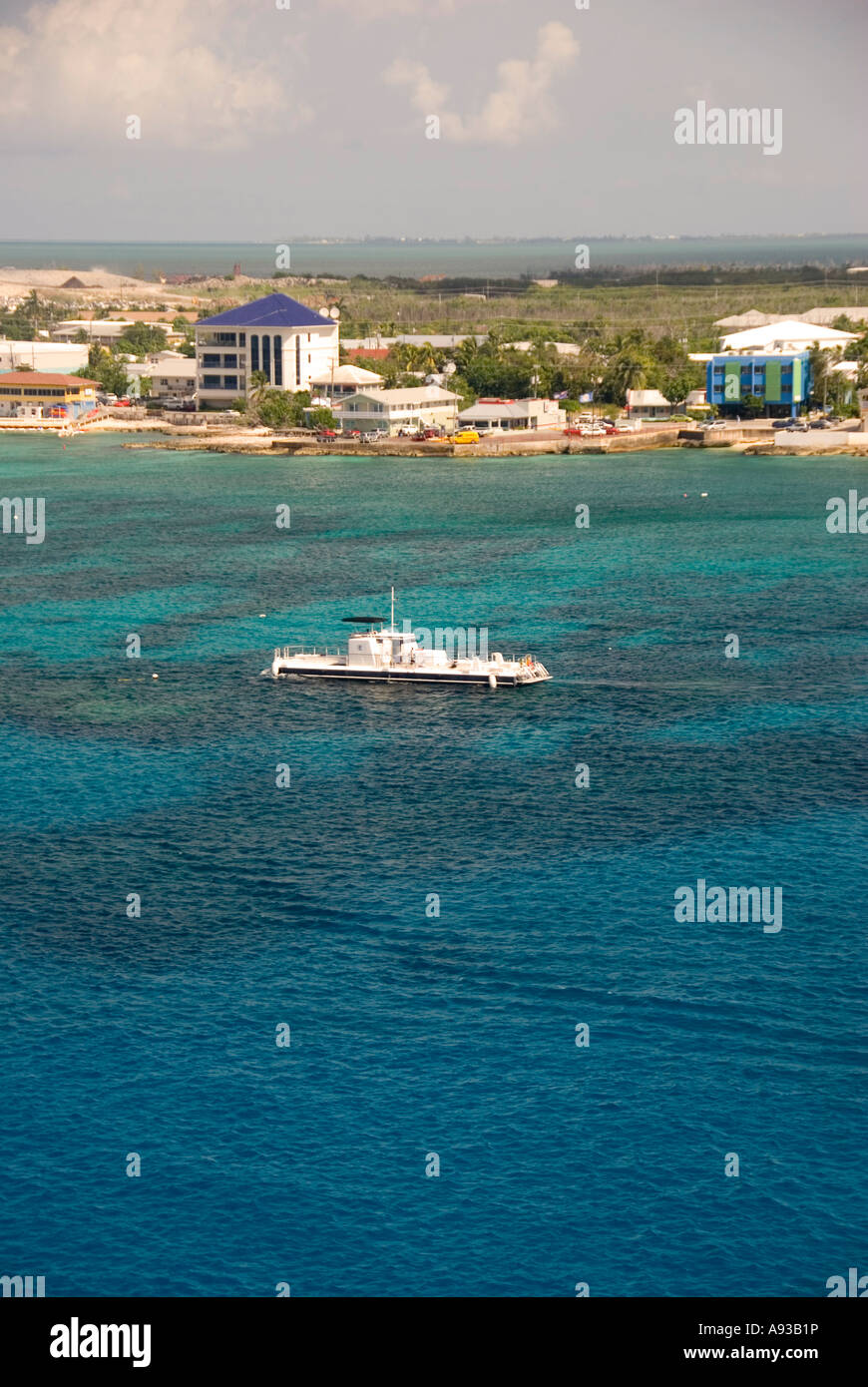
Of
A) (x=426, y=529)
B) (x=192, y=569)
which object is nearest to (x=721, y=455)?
(x=426, y=529)

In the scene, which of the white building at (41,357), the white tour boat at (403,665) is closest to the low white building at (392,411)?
the white building at (41,357)

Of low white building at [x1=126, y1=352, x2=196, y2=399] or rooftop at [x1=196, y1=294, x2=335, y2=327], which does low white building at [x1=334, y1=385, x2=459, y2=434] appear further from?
low white building at [x1=126, y1=352, x2=196, y2=399]

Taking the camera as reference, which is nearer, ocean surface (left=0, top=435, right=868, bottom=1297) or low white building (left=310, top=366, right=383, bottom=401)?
ocean surface (left=0, top=435, right=868, bottom=1297)

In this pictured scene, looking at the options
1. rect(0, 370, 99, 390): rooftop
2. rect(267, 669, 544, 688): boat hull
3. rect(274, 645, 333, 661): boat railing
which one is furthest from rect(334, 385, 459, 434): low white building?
rect(267, 669, 544, 688): boat hull

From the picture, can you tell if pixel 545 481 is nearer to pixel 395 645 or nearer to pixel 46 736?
pixel 395 645

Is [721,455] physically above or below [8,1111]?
above
